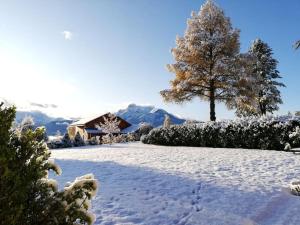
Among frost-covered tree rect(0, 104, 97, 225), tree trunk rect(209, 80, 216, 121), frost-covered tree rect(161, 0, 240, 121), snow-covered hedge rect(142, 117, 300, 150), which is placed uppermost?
frost-covered tree rect(161, 0, 240, 121)

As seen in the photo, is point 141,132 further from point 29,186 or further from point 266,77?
point 29,186

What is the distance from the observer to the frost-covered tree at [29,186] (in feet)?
11.4

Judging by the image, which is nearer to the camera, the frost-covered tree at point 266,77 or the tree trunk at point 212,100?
the tree trunk at point 212,100

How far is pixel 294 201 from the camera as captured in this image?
357 inches

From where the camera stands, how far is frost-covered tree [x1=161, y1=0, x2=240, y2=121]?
95.9 ft

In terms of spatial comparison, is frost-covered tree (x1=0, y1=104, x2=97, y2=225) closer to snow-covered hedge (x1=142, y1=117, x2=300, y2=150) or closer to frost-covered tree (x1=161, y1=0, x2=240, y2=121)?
snow-covered hedge (x1=142, y1=117, x2=300, y2=150)

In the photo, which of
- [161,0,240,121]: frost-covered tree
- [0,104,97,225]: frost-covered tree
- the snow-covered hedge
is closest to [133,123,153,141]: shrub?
[161,0,240,121]: frost-covered tree

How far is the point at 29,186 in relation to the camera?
378cm

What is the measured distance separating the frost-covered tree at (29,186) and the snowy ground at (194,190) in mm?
3101

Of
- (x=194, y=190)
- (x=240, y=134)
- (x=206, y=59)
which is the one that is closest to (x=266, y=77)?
(x=206, y=59)

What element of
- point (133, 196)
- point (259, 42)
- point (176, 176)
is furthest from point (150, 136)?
point (259, 42)

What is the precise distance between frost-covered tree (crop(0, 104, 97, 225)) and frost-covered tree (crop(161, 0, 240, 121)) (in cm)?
2540

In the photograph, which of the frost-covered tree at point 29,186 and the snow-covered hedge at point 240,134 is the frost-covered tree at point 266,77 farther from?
the frost-covered tree at point 29,186

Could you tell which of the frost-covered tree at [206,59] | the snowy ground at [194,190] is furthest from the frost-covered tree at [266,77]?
the snowy ground at [194,190]
